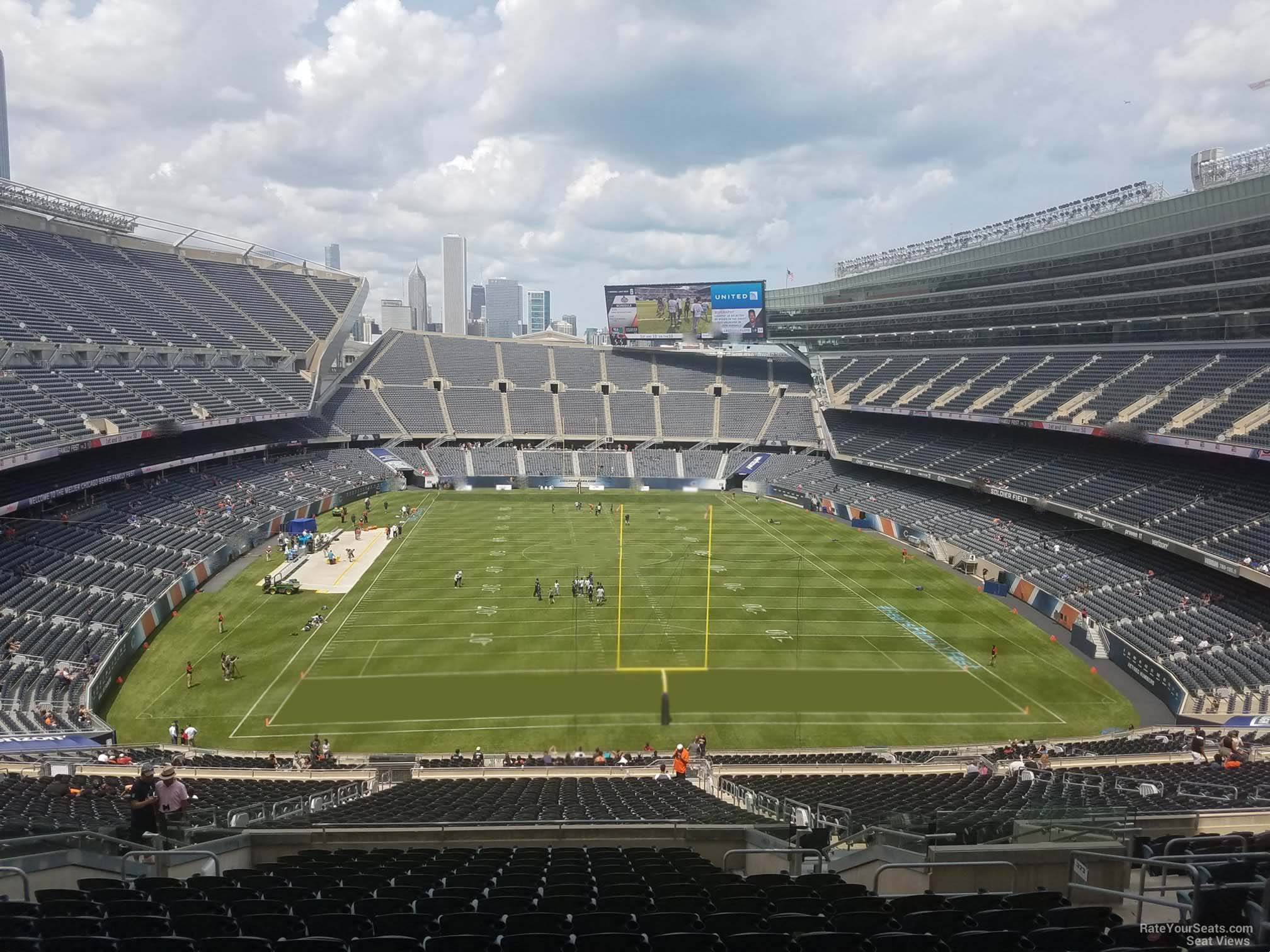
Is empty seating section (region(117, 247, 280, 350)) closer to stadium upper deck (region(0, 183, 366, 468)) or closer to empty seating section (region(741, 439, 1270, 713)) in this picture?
Answer: stadium upper deck (region(0, 183, 366, 468))

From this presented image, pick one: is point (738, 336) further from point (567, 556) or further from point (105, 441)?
point (105, 441)

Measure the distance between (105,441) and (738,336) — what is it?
5788cm

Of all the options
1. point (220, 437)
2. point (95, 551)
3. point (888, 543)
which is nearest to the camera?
point (95, 551)

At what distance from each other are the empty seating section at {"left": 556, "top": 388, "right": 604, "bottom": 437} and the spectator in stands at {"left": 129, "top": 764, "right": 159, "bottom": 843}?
69.5 metres

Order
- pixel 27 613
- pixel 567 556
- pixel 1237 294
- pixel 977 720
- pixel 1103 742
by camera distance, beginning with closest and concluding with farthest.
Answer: pixel 1103 742 → pixel 977 720 → pixel 27 613 → pixel 1237 294 → pixel 567 556

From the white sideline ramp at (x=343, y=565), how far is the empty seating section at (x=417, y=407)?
28.6 meters

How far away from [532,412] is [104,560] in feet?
163

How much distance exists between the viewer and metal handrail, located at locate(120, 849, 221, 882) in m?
8.02

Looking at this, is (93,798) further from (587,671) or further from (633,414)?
(633,414)

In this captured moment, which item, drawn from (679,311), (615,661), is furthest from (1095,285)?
(679,311)

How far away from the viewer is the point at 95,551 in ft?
112

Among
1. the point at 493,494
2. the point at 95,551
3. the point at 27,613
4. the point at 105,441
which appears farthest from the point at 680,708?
the point at 493,494

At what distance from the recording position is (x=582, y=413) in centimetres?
8125

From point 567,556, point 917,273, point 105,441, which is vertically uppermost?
point 917,273
